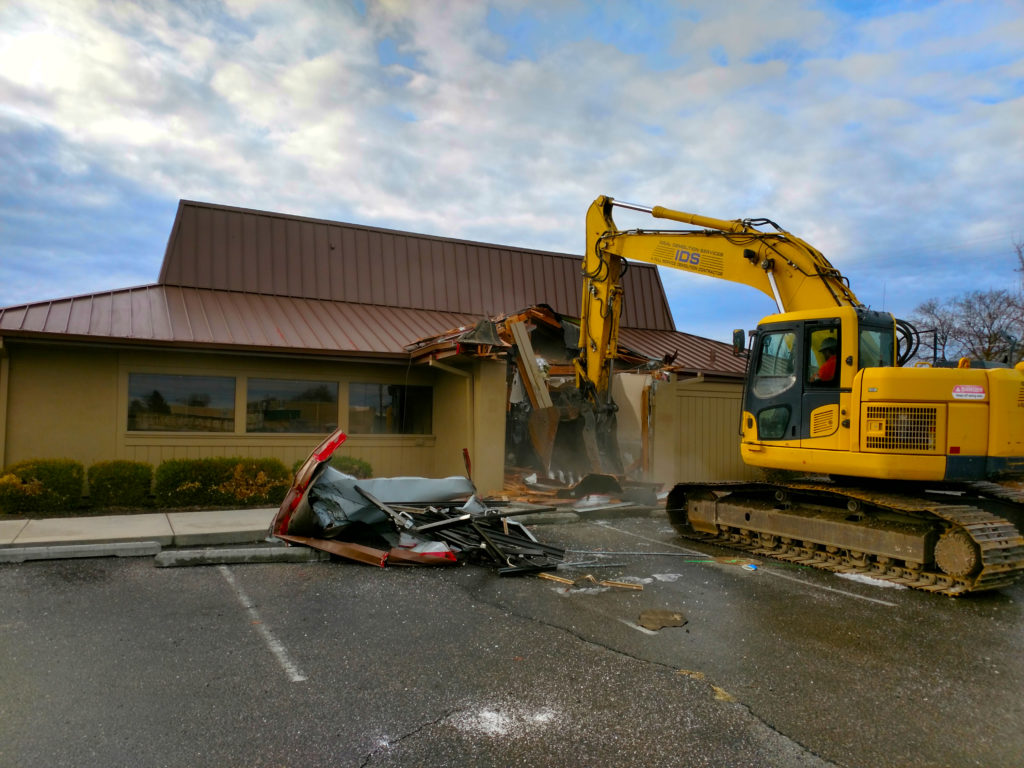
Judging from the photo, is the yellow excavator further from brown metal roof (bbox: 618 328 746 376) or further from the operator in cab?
brown metal roof (bbox: 618 328 746 376)

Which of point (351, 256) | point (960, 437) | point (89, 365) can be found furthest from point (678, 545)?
point (351, 256)

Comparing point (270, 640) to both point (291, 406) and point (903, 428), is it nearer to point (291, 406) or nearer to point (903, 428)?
point (903, 428)

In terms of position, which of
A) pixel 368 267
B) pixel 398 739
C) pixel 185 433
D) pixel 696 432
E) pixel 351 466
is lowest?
pixel 398 739

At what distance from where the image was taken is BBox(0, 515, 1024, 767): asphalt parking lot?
350 cm

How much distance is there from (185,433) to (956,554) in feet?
36.4

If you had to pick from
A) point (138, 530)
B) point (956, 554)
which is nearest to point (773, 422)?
point (956, 554)

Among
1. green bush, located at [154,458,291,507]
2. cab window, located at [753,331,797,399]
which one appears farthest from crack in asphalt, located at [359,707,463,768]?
green bush, located at [154,458,291,507]

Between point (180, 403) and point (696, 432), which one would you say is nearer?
point (180, 403)

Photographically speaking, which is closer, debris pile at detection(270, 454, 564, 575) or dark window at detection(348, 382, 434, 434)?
debris pile at detection(270, 454, 564, 575)

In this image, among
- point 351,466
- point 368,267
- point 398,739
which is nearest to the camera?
point 398,739

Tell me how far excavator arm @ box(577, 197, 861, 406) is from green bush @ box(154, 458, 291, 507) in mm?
5663

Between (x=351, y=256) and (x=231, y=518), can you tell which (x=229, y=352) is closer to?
(x=231, y=518)

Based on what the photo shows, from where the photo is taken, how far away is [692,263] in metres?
10.2

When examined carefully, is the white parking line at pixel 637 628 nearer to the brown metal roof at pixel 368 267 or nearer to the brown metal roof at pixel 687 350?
the brown metal roof at pixel 687 350
